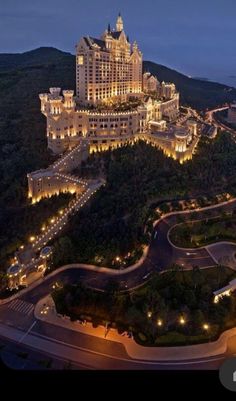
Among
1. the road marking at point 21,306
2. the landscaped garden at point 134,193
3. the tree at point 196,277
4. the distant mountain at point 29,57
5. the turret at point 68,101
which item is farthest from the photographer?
the distant mountain at point 29,57

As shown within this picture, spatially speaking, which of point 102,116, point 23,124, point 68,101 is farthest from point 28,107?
point 102,116

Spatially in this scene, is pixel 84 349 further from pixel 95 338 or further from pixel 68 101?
pixel 68 101

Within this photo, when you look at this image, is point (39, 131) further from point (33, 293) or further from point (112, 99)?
point (33, 293)

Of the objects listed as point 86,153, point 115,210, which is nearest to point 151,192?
point 115,210

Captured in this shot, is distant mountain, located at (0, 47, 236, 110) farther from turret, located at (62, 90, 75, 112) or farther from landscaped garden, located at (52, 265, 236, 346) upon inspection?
landscaped garden, located at (52, 265, 236, 346)

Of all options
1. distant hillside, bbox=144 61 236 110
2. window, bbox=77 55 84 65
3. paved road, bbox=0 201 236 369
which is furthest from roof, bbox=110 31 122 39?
distant hillside, bbox=144 61 236 110

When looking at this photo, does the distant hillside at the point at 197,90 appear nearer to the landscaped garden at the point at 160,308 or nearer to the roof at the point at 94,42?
the roof at the point at 94,42

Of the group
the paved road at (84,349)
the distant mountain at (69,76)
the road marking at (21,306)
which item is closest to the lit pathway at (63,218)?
the road marking at (21,306)
